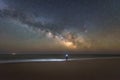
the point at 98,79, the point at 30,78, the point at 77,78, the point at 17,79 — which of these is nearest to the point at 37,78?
the point at 30,78

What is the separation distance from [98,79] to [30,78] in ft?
12.3

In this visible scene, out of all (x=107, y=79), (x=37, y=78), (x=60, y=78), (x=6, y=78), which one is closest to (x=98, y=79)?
(x=107, y=79)

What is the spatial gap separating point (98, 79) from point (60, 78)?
84.9 inches

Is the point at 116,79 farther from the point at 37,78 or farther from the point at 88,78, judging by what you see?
the point at 37,78

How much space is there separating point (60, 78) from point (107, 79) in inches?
103

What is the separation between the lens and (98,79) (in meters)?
11.2

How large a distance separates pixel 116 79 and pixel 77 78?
2143 millimetres

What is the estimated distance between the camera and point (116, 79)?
1123 centimetres

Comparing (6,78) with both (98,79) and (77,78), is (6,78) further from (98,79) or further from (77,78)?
(98,79)

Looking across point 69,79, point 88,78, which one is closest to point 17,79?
point 69,79

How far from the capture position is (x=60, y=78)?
11.8 meters

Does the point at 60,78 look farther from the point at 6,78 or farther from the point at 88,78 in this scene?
the point at 6,78

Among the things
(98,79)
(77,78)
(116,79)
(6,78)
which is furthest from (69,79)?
(6,78)

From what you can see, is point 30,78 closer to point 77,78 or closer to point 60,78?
point 60,78
